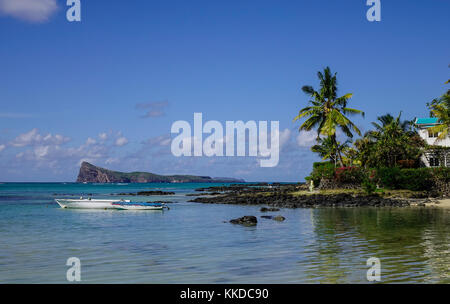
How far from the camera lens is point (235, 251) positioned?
677 inches

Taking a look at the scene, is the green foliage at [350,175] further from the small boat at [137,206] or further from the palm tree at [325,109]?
the small boat at [137,206]

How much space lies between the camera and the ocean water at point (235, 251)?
12.9 meters

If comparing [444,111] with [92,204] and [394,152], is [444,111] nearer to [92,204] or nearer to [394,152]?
[394,152]

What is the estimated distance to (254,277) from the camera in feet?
41.4

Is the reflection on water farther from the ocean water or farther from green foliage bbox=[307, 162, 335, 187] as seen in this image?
green foliage bbox=[307, 162, 335, 187]

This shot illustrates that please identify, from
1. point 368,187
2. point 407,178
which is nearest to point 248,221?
point 368,187

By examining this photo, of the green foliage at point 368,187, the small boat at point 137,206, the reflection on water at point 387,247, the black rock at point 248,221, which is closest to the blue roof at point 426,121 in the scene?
the green foliage at point 368,187

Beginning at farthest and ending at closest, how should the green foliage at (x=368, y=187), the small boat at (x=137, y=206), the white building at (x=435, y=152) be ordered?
1. the white building at (x=435, y=152)
2. the green foliage at (x=368, y=187)
3. the small boat at (x=137, y=206)

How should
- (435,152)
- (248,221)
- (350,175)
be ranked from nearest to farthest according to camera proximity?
(248,221) → (435,152) → (350,175)

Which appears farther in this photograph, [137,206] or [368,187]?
[368,187]

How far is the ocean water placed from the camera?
12.9m

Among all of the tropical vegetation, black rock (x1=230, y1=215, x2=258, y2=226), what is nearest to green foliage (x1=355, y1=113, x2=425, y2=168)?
the tropical vegetation
